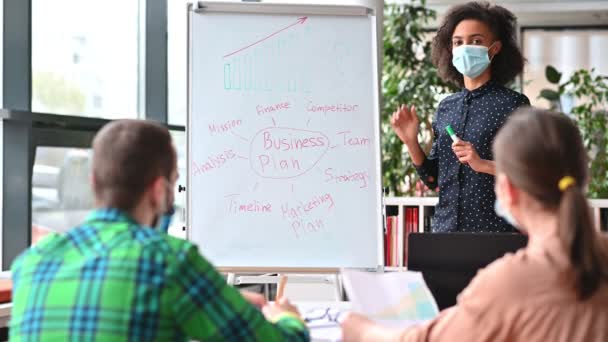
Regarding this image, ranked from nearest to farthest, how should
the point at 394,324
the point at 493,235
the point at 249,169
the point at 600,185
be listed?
the point at 394,324 → the point at 493,235 → the point at 249,169 → the point at 600,185

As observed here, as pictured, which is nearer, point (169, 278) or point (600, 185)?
point (169, 278)

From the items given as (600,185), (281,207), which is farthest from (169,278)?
(600,185)

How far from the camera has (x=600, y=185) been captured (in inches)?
178

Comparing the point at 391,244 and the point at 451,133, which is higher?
the point at 451,133

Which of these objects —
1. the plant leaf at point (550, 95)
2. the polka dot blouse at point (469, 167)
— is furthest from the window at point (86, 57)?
the plant leaf at point (550, 95)

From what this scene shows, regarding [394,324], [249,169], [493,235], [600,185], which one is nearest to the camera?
[394,324]

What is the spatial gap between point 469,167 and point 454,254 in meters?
0.76

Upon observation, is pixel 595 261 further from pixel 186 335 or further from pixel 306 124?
pixel 306 124

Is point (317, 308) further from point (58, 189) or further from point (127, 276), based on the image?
point (58, 189)

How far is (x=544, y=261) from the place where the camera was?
126cm

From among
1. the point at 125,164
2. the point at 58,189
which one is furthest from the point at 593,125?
the point at 125,164

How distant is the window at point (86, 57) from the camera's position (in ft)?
10.8

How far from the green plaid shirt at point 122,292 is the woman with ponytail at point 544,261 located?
40cm

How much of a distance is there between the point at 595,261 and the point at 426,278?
690 mm
